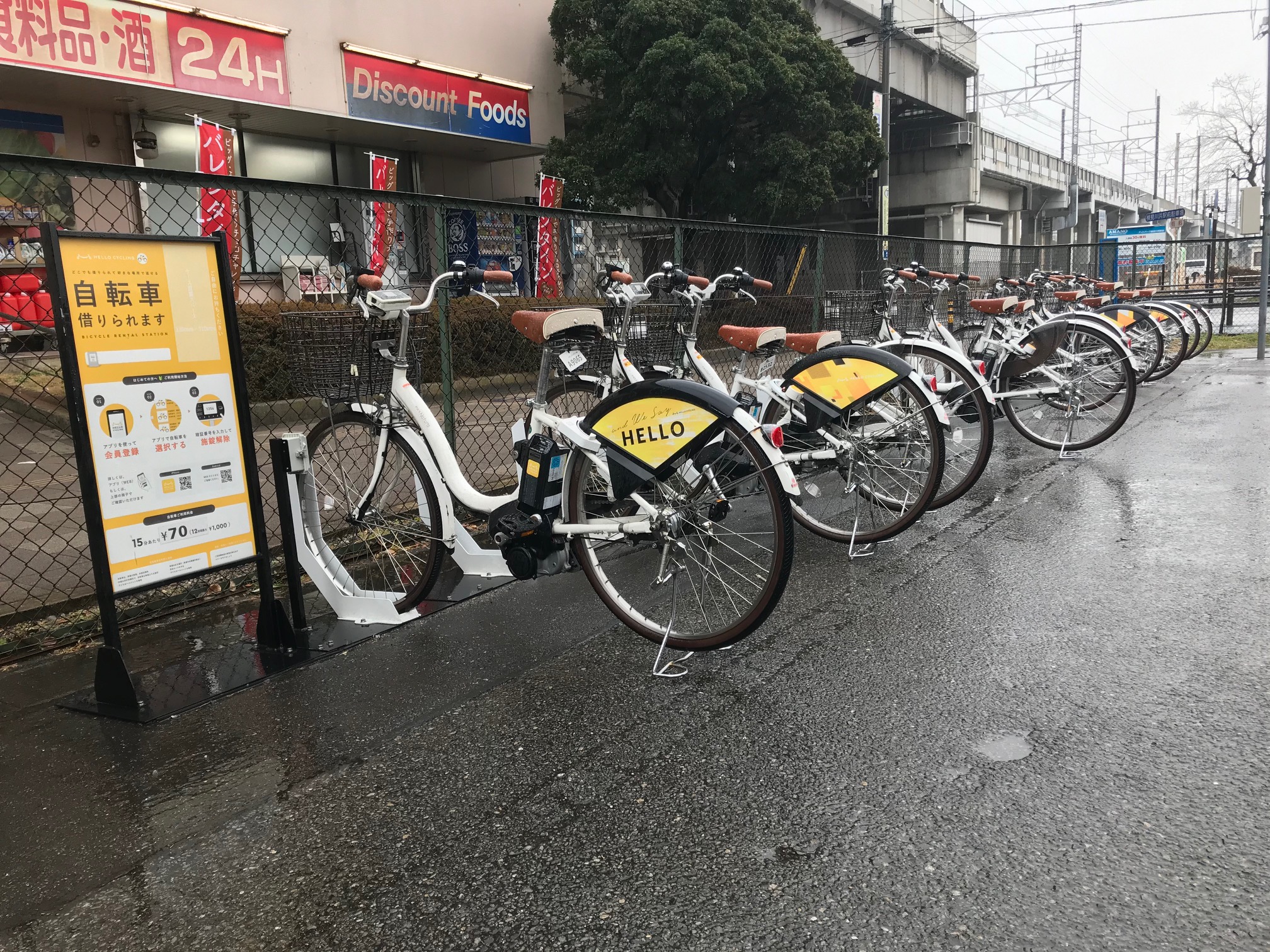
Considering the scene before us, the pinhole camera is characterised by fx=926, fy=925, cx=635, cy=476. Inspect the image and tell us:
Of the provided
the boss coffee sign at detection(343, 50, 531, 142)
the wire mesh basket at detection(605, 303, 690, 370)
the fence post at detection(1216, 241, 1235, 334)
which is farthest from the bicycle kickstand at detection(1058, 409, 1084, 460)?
the fence post at detection(1216, 241, 1235, 334)

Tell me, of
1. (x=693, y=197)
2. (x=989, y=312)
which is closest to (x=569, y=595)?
(x=989, y=312)

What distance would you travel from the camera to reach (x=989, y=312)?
24.0ft

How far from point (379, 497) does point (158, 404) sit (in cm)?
111

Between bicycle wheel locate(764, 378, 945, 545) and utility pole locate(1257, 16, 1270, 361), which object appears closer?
bicycle wheel locate(764, 378, 945, 545)

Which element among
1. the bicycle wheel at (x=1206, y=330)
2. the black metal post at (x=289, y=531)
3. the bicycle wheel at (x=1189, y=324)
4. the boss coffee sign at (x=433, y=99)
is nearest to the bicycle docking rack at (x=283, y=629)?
the black metal post at (x=289, y=531)

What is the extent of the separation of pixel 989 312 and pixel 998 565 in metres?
3.36

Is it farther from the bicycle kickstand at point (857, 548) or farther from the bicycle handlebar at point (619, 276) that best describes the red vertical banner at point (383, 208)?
the bicycle kickstand at point (857, 548)

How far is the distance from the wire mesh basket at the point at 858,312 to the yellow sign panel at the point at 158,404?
4.36 metres

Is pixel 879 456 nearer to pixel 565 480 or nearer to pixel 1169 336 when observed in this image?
pixel 565 480

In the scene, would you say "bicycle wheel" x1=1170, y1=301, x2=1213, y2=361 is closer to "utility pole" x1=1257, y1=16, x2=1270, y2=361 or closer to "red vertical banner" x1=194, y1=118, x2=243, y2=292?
"utility pole" x1=1257, y1=16, x2=1270, y2=361

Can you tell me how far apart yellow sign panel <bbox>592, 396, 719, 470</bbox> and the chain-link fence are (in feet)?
4.95

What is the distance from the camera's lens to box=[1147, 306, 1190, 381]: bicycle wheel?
1150cm

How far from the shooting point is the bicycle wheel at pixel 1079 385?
274 inches

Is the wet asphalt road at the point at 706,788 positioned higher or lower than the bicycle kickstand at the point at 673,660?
lower
